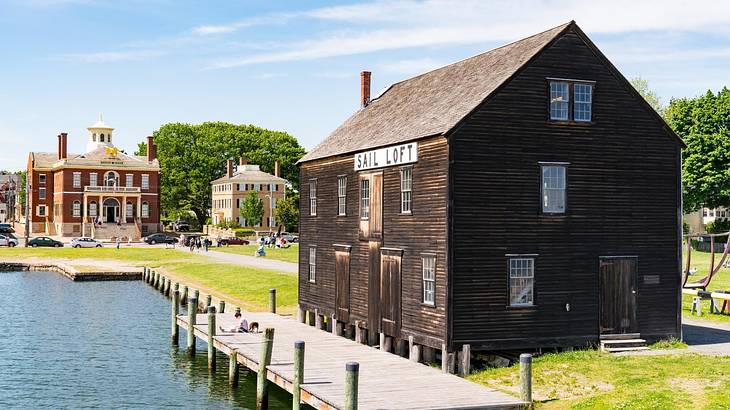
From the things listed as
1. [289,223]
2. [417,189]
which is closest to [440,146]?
[417,189]

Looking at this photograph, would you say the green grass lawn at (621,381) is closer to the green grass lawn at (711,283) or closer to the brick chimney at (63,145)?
the green grass lawn at (711,283)

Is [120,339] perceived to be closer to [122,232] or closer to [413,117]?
A: [413,117]

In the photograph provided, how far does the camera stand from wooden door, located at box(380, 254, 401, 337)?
31438 mm

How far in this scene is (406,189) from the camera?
31.0 m

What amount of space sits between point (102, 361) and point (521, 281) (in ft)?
59.6

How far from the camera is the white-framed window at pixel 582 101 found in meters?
30.5

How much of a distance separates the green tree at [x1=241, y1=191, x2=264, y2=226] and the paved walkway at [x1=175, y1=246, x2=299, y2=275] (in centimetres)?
3742

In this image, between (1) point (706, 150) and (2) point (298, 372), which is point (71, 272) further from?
(1) point (706, 150)

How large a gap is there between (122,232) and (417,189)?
10135 centimetres

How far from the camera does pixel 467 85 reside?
3188 centimetres

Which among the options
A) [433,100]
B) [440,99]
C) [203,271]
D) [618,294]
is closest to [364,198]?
[433,100]

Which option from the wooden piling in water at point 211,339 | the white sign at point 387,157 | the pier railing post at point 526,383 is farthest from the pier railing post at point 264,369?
the pier railing post at point 526,383

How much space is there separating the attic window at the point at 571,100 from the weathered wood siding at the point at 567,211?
0.84 feet

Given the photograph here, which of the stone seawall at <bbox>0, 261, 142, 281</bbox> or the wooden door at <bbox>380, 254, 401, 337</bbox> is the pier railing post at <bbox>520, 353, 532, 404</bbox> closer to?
the wooden door at <bbox>380, 254, 401, 337</bbox>
